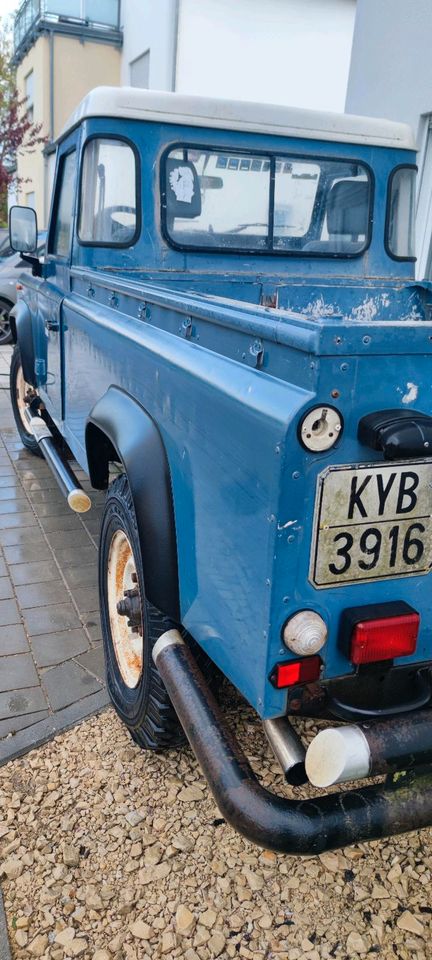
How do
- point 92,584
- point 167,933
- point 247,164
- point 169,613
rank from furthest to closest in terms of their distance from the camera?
1. point 92,584
2. point 247,164
3. point 169,613
4. point 167,933

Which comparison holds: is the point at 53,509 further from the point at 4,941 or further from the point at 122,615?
the point at 4,941

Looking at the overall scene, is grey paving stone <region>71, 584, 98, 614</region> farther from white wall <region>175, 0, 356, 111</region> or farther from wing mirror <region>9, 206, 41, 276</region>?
white wall <region>175, 0, 356, 111</region>

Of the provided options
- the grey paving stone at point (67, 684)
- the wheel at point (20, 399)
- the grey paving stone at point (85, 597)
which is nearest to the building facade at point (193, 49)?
the wheel at point (20, 399)

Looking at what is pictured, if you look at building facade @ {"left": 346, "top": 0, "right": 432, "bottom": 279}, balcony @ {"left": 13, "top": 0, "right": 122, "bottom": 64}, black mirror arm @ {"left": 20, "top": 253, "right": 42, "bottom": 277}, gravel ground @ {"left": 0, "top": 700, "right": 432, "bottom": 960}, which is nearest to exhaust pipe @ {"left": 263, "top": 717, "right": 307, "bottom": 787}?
gravel ground @ {"left": 0, "top": 700, "right": 432, "bottom": 960}

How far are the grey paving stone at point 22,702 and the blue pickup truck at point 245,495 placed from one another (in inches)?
14.1

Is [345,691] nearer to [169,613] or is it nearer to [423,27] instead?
[169,613]

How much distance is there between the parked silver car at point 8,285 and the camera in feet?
36.1

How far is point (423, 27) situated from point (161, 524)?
594 cm

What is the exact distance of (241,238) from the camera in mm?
3621

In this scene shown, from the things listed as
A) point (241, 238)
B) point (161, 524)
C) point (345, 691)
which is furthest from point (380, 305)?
point (345, 691)

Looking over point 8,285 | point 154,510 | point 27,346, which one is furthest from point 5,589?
point 8,285

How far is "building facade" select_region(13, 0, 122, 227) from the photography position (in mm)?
16922

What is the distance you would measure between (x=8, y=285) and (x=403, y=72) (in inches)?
267

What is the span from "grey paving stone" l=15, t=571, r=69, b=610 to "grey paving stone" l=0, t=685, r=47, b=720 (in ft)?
2.42
